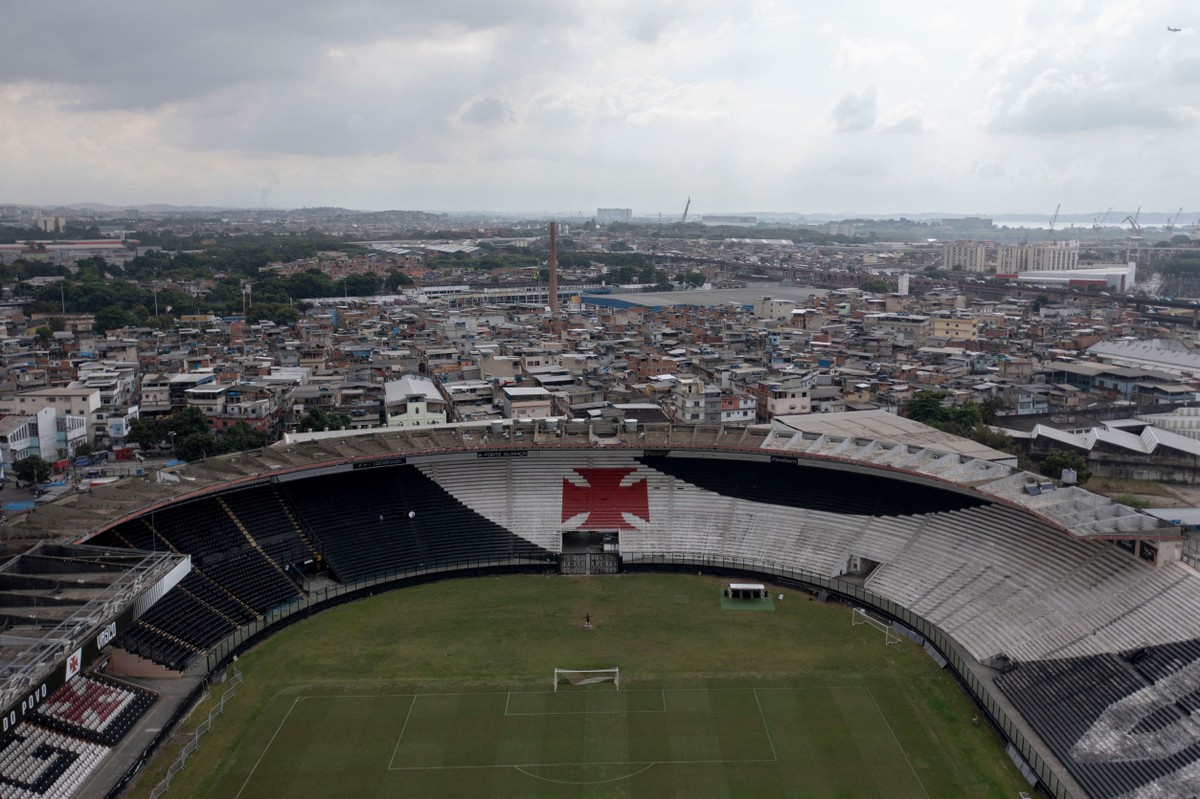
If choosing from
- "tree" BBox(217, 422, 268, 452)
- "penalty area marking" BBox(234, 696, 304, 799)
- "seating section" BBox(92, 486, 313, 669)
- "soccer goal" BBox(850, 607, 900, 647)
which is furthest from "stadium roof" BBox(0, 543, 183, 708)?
"tree" BBox(217, 422, 268, 452)

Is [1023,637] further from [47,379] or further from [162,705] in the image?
[47,379]

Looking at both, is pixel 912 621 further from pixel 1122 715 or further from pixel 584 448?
pixel 584 448

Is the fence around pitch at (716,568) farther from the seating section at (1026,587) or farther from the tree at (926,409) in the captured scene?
the tree at (926,409)

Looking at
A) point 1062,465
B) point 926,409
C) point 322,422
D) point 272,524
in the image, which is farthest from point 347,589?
point 926,409

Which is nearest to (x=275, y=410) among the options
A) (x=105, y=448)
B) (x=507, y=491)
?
(x=105, y=448)

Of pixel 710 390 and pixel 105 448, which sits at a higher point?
pixel 710 390

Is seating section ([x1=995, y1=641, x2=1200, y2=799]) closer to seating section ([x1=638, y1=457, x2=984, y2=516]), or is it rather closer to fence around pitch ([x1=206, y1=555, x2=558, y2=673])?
seating section ([x1=638, y1=457, x2=984, y2=516])
